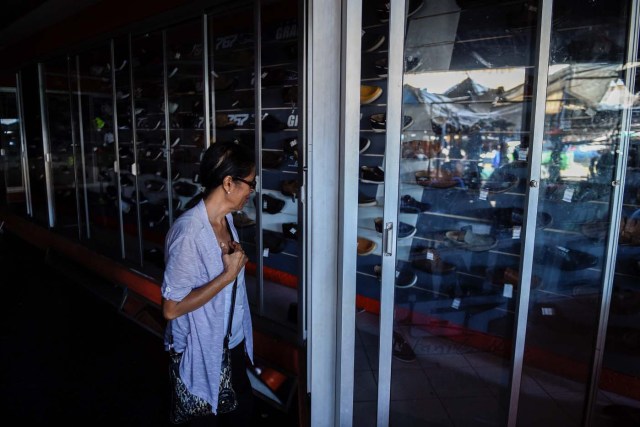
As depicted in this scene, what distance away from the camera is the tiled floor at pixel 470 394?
258cm

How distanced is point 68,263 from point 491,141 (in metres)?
5.30

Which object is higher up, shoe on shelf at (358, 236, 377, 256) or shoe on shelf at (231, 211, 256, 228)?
shoe on shelf at (358, 236, 377, 256)

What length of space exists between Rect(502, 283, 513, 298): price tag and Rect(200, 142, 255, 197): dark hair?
7.42 ft

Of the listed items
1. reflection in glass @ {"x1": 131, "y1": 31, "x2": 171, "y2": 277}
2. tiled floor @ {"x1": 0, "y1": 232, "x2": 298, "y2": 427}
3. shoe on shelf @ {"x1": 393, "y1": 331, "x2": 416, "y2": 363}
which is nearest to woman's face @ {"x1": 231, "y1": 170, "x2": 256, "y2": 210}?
shoe on shelf @ {"x1": 393, "y1": 331, "x2": 416, "y2": 363}

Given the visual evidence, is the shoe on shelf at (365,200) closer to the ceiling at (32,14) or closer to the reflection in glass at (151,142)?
the reflection in glass at (151,142)

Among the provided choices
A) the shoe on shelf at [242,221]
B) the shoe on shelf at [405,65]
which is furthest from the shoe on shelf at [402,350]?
the shoe on shelf at [242,221]

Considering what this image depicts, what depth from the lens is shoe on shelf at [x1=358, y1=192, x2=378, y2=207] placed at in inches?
80.5

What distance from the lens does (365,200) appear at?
7.01 ft

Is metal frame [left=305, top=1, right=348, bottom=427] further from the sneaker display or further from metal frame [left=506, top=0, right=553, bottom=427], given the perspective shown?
metal frame [left=506, top=0, right=553, bottom=427]

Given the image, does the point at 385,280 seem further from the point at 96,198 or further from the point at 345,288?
the point at 96,198

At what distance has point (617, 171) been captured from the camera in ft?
8.07

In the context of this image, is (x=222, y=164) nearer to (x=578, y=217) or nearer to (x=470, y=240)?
(x=470, y=240)

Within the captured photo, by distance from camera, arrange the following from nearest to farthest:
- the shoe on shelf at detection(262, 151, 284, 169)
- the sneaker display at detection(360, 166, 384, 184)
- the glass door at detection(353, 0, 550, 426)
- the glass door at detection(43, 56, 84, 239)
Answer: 1. the sneaker display at detection(360, 166, 384, 184)
2. the glass door at detection(353, 0, 550, 426)
3. the shoe on shelf at detection(262, 151, 284, 169)
4. the glass door at detection(43, 56, 84, 239)

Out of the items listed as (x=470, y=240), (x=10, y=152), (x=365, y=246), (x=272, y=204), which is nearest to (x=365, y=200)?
(x=365, y=246)
